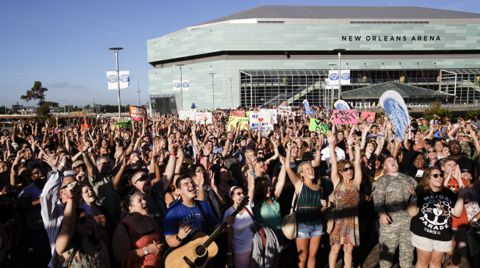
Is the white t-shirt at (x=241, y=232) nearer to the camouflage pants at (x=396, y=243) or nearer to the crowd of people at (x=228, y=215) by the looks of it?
the crowd of people at (x=228, y=215)

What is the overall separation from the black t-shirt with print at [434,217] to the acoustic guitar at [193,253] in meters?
2.61

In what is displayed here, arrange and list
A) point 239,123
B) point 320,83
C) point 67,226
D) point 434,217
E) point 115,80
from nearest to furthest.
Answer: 1. point 67,226
2. point 434,217
3. point 239,123
4. point 115,80
5. point 320,83

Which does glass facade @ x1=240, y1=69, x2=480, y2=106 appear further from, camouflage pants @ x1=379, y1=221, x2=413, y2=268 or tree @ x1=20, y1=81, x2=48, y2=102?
camouflage pants @ x1=379, y1=221, x2=413, y2=268

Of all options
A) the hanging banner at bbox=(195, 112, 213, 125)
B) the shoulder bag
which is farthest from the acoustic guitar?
the hanging banner at bbox=(195, 112, 213, 125)

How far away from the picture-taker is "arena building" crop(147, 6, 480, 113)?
66.1m

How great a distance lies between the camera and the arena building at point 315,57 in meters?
66.1

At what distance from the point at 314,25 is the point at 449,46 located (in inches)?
977

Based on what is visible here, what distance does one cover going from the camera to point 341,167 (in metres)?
5.31

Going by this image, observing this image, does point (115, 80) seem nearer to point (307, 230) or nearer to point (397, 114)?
point (397, 114)

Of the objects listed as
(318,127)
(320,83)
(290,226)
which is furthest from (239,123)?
(320,83)

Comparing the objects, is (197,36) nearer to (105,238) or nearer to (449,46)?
(449,46)

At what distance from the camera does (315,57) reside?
225 ft

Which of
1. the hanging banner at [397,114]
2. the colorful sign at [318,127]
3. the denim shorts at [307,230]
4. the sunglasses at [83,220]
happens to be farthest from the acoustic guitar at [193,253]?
the colorful sign at [318,127]

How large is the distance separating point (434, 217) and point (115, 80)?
21.0 metres
